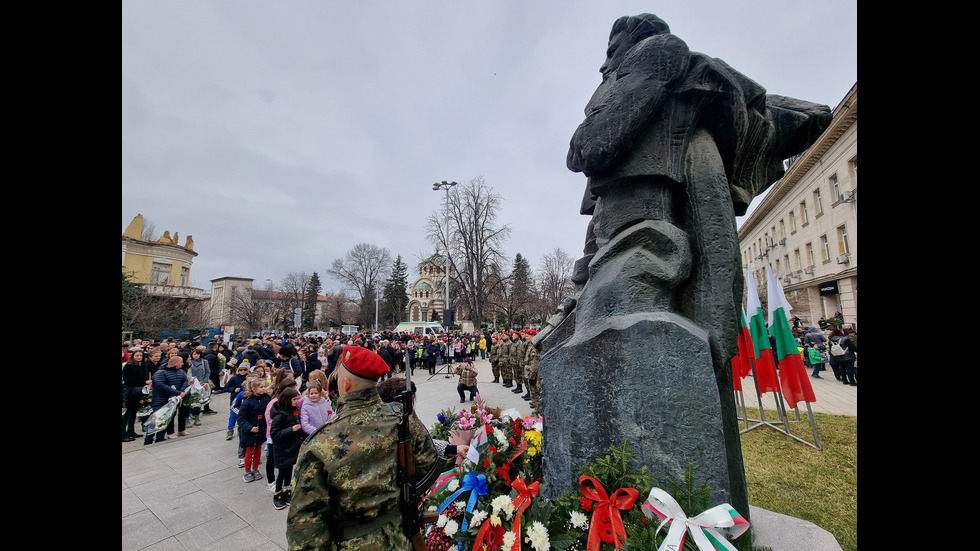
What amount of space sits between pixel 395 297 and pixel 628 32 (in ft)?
208

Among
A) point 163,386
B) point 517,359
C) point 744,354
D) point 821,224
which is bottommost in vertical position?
point 517,359

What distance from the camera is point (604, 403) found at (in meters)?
2.68

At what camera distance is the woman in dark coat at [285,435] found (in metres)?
5.16

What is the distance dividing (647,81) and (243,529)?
19.8 feet

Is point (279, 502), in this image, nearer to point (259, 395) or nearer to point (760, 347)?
point (259, 395)

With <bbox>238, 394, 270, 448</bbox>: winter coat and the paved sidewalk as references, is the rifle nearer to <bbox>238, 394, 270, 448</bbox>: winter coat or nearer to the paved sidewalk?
the paved sidewalk

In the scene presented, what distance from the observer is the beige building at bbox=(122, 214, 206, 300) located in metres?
35.8

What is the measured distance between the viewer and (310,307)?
59.8 metres

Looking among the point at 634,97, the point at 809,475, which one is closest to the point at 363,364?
the point at 634,97

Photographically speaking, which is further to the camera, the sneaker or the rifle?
the sneaker

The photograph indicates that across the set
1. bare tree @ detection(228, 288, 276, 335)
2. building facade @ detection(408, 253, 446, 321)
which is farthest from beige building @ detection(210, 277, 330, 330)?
building facade @ detection(408, 253, 446, 321)
